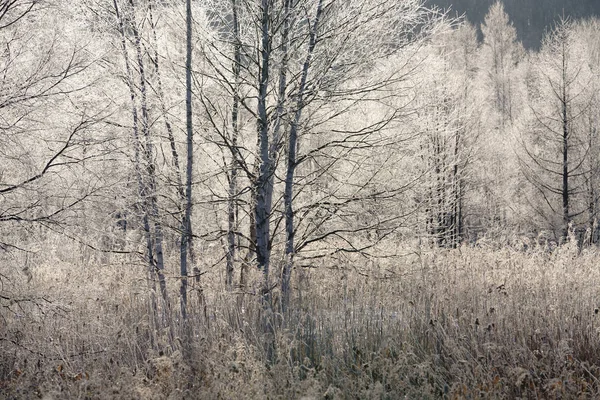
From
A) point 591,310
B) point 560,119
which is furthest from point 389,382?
point 560,119

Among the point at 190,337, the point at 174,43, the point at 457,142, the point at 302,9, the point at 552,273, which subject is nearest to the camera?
the point at 190,337

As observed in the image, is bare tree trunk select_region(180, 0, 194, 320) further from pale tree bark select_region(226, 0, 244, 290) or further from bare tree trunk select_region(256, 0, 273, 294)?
bare tree trunk select_region(256, 0, 273, 294)

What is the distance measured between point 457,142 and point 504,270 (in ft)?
24.2

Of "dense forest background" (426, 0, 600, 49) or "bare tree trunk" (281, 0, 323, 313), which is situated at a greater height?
"dense forest background" (426, 0, 600, 49)

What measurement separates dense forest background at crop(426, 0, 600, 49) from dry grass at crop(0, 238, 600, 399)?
6643cm

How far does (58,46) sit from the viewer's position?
5297 millimetres

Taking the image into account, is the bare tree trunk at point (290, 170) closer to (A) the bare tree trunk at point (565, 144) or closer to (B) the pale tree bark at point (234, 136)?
(B) the pale tree bark at point (234, 136)

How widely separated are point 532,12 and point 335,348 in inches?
3179

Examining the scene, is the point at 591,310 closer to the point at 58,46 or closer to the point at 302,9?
the point at 302,9

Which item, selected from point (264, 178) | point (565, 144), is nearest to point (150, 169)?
point (264, 178)

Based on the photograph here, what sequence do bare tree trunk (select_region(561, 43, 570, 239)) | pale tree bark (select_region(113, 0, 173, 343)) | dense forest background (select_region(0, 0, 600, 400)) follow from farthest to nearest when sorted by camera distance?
bare tree trunk (select_region(561, 43, 570, 239))
pale tree bark (select_region(113, 0, 173, 343))
dense forest background (select_region(0, 0, 600, 400))

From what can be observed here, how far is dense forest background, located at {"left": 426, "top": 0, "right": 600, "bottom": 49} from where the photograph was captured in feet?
223

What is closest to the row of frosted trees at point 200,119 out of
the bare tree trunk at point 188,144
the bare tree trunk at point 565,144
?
the bare tree trunk at point 188,144

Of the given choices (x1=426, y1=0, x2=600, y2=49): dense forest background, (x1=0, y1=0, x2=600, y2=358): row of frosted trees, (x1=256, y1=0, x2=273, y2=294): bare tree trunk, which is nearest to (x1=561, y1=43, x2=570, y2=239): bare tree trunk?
(x1=0, y1=0, x2=600, y2=358): row of frosted trees
